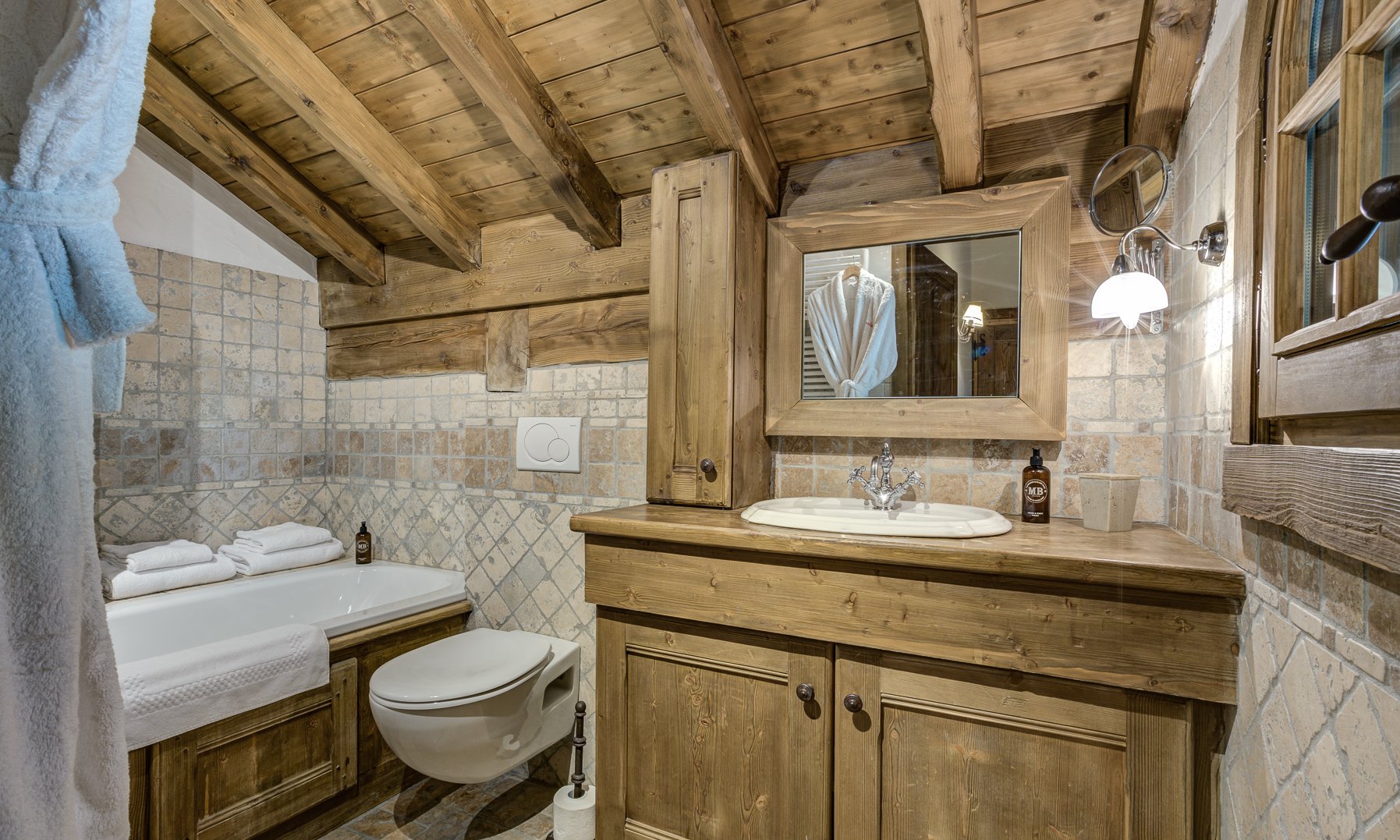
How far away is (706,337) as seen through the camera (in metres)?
1.86

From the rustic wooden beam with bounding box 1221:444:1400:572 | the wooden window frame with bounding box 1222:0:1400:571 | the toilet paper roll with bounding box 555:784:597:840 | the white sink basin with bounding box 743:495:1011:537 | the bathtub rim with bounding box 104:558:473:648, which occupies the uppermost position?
the wooden window frame with bounding box 1222:0:1400:571

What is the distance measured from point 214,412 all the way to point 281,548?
0.64 metres

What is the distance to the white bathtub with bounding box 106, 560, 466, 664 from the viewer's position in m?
2.11

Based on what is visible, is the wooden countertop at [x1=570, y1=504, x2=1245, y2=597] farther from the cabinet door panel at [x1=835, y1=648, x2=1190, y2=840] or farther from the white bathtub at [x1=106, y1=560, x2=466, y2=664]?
the white bathtub at [x1=106, y1=560, x2=466, y2=664]

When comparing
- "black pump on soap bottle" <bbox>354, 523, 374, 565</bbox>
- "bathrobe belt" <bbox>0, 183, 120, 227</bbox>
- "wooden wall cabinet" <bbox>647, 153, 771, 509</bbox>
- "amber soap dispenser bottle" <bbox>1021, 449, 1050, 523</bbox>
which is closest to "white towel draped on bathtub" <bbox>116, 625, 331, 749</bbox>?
"black pump on soap bottle" <bbox>354, 523, 374, 565</bbox>

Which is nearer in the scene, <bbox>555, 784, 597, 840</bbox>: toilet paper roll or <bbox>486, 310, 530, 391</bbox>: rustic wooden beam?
<bbox>555, 784, 597, 840</bbox>: toilet paper roll

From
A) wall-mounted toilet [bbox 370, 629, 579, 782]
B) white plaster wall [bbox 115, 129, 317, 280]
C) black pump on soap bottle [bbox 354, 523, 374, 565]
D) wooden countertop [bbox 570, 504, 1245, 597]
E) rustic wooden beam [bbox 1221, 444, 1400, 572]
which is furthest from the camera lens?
black pump on soap bottle [bbox 354, 523, 374, 565]

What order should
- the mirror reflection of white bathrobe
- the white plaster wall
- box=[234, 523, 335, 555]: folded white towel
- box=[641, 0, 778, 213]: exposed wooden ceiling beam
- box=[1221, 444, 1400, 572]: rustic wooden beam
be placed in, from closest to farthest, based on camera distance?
box=[1221, 444, 1400, 572]: rustic wooden beam → box=[641, 0, 778, 213]: exposed wooden ceiling beam → the mirror reflection of white bathrobe → the white plaster wall → box=[234, 523, 335, 555]: folded white towel

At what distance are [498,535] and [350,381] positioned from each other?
1.15m

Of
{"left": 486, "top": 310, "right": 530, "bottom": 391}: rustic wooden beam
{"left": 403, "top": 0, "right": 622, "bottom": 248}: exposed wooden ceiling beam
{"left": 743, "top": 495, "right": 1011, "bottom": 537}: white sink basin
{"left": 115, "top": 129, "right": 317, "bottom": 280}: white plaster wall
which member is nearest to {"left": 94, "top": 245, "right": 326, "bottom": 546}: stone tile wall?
{"left": 115, "top": 129, "right": 317, "bottom": 280}: white plaster wall

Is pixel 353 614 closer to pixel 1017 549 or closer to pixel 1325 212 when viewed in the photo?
pixel 1017 549

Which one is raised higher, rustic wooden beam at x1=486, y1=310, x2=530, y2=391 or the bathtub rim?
rustic wooden beam at x1=486, y1=310, x2=530, y2=391

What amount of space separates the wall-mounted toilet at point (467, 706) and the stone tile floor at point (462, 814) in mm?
258

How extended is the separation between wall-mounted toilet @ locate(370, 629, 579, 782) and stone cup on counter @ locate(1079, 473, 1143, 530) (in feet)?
5.16
